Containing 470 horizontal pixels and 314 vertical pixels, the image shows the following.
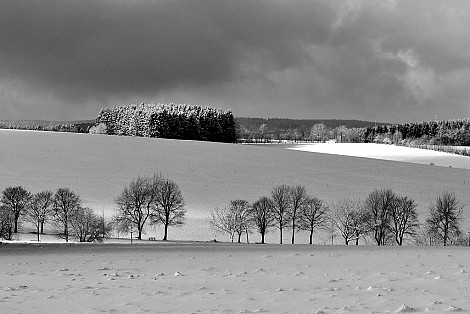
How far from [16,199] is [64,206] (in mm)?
6200

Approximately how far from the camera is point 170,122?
6245 inches

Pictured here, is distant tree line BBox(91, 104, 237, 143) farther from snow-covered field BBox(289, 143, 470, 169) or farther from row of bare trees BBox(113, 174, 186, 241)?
row of bare trees BBox(113, 174, 186, 241)

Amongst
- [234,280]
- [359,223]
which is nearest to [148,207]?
[359,223]

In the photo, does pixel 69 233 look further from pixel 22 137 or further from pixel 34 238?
pixel 22 137

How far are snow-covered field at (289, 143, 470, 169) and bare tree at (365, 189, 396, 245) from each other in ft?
162

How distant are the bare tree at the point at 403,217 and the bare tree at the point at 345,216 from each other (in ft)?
16.5

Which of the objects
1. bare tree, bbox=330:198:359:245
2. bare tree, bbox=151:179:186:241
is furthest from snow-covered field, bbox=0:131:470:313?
bare tree, bbox=330:198:359:245

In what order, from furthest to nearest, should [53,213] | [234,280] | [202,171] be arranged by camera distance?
[202,171], [53,213], [234,280]

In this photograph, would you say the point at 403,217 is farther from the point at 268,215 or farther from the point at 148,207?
the point at 148,207

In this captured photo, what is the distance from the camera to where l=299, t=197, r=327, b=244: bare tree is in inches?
2612

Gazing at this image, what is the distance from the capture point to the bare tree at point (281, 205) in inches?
2632

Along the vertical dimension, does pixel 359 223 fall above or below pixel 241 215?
below

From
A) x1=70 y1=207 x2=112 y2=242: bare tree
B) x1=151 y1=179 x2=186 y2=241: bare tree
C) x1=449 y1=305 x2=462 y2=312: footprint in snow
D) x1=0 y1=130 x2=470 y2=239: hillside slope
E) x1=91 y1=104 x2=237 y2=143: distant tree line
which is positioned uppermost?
x1=91 y1=104 x2=237 y2=143: distant tree line

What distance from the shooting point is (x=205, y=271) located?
2145cm
